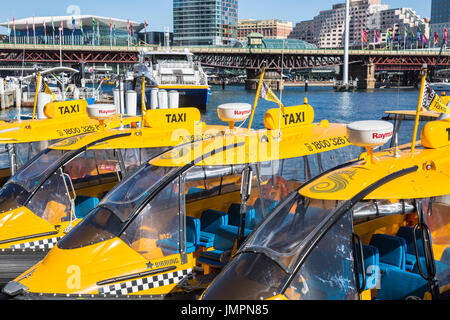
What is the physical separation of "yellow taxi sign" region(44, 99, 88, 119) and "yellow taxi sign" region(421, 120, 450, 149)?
8.56 metres

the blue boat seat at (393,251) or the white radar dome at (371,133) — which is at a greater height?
the white radar dome at (371,133)

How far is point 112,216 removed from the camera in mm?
6832

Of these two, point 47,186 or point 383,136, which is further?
point 47,186

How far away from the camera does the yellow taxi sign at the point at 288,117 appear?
9164mm

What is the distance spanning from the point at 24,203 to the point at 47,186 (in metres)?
0.46

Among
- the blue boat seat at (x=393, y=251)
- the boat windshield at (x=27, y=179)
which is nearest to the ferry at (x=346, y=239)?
the blue boat seat at (x=393, y=251)

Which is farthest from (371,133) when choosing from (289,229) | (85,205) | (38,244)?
(85,205)

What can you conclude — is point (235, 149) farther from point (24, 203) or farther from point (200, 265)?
point (24, 203)

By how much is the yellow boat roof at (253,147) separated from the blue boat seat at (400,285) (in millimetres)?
2726

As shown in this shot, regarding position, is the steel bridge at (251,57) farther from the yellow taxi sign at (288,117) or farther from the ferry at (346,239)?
the ferry at (346,239)

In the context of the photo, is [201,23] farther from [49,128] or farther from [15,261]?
[15,261]

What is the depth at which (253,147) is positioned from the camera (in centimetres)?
→ 808

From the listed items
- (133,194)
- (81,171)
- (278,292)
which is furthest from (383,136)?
(81,171)
